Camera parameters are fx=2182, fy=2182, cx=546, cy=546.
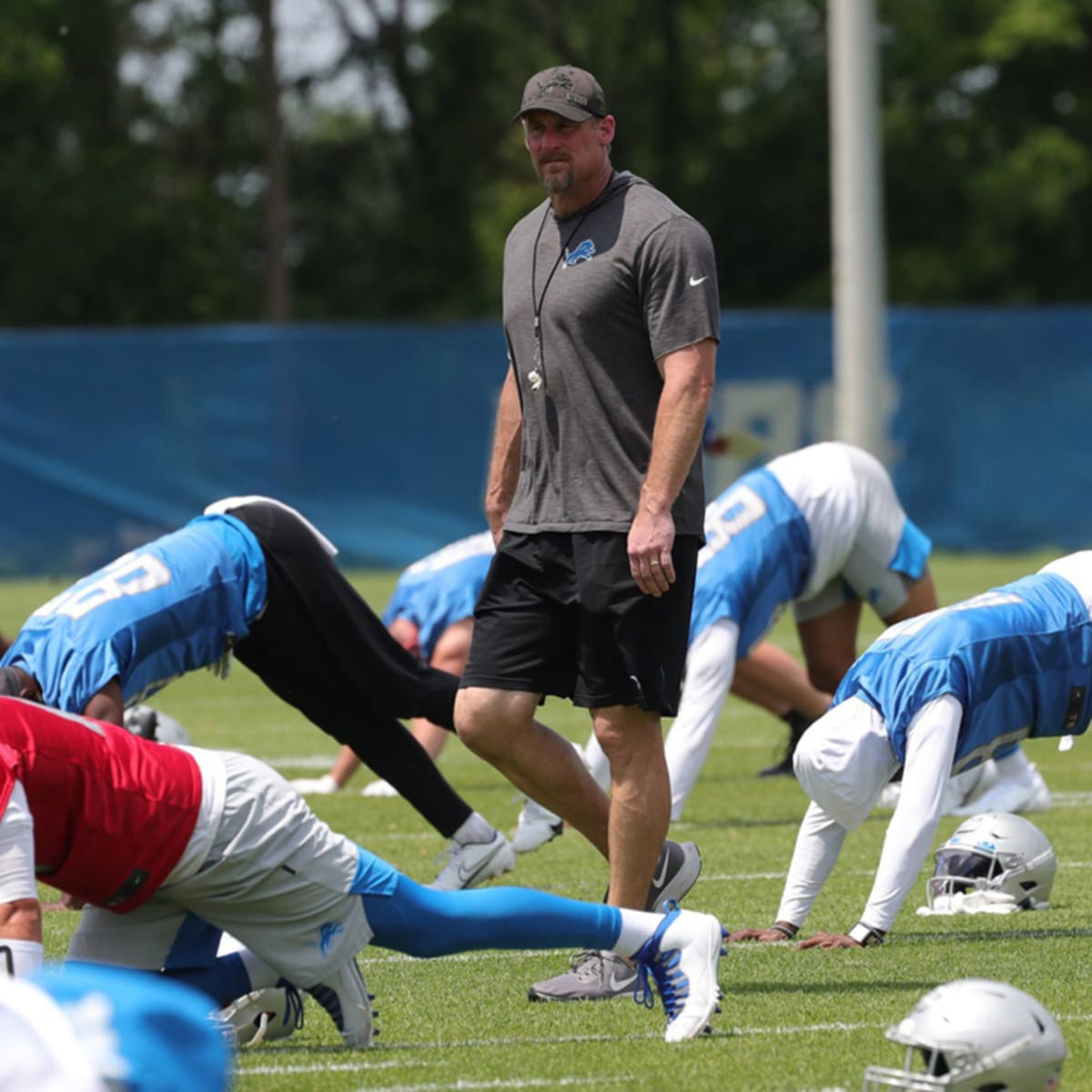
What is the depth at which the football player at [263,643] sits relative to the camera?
246 inches

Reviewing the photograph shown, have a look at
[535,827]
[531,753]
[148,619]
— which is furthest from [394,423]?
[531,753]

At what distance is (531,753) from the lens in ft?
17.3

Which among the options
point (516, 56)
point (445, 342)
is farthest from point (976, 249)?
point (445, 342)

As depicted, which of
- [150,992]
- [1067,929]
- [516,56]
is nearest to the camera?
[150,992]

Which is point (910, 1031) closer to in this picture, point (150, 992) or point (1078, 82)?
point (150, 992)

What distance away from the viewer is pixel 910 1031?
372 centimetres

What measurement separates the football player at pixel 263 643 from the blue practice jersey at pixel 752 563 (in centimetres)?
143

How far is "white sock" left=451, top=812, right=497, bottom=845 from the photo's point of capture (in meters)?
6.37

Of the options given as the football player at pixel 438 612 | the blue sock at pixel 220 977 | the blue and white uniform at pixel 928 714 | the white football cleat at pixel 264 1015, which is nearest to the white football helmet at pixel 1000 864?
the blue and white uniform at pixel 928 714

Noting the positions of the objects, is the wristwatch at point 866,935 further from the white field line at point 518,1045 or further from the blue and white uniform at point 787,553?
the blue and white uniform at point 787,553

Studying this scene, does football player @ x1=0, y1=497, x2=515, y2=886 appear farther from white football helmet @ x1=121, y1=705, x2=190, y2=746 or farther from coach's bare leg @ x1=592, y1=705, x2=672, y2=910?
white football helmet @ x1=121, y1=705, x2=190, y2=746

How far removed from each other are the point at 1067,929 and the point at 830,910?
69 cm

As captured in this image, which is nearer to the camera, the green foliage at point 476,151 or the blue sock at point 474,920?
the blue sock at point 474,920

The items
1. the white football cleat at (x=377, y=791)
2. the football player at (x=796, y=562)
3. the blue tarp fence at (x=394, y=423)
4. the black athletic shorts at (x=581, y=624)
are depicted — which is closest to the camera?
the black athletic shorts at (x=581, y=624)
